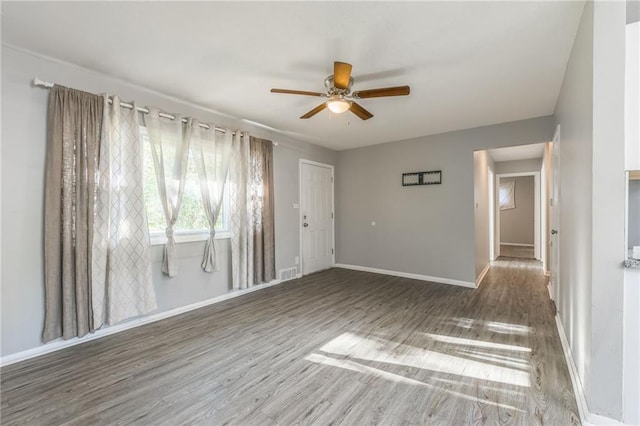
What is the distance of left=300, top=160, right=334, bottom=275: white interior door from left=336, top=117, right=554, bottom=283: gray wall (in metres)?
0.27

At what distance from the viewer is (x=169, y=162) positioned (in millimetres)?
3291

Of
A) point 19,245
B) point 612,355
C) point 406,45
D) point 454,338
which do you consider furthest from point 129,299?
point 612,355

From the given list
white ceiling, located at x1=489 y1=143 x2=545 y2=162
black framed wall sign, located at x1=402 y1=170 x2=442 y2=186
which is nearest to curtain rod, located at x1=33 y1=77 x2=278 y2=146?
black framed wall sign, located at x1=402 y1=170 x2=442 y2=186

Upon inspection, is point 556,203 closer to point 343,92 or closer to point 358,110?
point 358,110

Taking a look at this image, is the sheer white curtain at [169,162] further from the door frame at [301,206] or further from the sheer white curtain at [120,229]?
the door frame at [301,206]

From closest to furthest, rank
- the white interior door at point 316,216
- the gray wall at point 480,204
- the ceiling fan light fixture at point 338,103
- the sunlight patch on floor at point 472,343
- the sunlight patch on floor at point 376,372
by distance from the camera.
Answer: the sunlight patch on floor at point 376,372 → the sunlight patch on floor at point 472,343 → the ceiling fan light fixture at point 338,103 → the gray wall at point 480,204 → the white interior door at point 316,216

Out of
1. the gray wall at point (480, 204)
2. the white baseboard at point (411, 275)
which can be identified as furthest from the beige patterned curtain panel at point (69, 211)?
the gray wall at point (480, 204)

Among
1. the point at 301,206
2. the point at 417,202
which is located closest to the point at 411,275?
the point at 417,202

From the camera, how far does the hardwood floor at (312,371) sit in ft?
5.58

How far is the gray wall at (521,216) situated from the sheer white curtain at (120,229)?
10.4 meters

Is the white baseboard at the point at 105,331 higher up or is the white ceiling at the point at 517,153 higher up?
the white ceiling at the point at 517,153

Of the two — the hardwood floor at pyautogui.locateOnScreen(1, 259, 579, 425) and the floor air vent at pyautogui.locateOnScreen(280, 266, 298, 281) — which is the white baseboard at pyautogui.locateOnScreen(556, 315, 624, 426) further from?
the floor air vent at pyautogui.locateOnScreen(280, 266, 298, 281)

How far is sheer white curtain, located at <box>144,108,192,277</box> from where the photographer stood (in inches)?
121

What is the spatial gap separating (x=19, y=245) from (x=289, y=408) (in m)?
2.57
